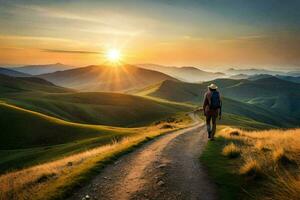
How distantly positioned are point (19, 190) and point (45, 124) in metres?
54.6

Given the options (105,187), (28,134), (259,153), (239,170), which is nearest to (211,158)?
(259,153)

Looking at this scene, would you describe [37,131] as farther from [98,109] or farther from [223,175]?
[223,175]

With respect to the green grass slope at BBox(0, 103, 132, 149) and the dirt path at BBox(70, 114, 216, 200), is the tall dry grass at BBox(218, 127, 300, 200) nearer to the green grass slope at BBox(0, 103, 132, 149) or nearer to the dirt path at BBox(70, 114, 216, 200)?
the dirt path at BBox(70, 114, 216, 200)

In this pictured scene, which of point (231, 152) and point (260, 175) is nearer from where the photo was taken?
point (260, 175)

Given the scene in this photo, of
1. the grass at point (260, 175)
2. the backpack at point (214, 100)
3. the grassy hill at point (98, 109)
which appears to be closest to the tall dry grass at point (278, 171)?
the grass at point (260, 175)

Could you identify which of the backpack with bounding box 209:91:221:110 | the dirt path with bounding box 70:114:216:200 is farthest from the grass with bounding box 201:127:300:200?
the backpack with bounding box 209:91:221:110

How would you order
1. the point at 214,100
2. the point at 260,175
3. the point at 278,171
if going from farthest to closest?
1. the point at 214,100
2. the point at 278,171
3. the point at 260,175

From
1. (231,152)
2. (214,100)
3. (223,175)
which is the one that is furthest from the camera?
(214,100)

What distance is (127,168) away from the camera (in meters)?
12.4

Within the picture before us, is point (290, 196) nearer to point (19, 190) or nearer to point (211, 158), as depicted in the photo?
point (211, 158)

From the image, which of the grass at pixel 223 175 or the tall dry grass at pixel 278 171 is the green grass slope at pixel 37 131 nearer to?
the grass at pixel 223 175

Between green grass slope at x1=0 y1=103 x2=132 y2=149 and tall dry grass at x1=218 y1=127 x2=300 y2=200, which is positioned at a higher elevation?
tall dry grass at x1=218 y1=127 x2=300 y2=200

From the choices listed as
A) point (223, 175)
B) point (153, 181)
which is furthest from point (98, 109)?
point (223, 175)

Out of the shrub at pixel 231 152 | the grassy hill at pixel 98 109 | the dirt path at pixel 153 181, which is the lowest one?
the grassy hill at pixel 98 109
